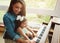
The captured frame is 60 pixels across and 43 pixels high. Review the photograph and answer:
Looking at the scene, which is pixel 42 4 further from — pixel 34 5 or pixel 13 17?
pixel 13 17

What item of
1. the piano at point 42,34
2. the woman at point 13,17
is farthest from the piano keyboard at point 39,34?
the woman at point 13,17

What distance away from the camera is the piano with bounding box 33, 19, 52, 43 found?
1.37 metres

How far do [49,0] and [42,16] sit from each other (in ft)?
0.59

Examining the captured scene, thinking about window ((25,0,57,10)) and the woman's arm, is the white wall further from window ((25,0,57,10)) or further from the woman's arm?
the woman's arm

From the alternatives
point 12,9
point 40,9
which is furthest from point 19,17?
point 40,9

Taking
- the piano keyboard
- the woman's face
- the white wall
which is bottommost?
the piano keyboard

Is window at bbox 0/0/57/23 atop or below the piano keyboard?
atop

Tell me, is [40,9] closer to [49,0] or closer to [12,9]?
[49,0]

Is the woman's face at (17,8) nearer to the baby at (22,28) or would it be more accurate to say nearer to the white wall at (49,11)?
the baby at (22,28)

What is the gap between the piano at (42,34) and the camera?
4.51 ft

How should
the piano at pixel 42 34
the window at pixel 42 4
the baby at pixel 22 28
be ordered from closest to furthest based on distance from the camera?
the piano at pixel 42 34 < the baby at pixel 22 28 < the window at pixel 42 4

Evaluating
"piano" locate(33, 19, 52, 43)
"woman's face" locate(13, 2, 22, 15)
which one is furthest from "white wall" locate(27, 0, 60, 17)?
"woman's face" locate(13, 2, 22, 15)

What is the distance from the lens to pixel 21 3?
1.51 metres

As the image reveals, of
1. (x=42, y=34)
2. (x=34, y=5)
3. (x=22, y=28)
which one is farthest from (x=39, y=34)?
(x=34, y=5)
